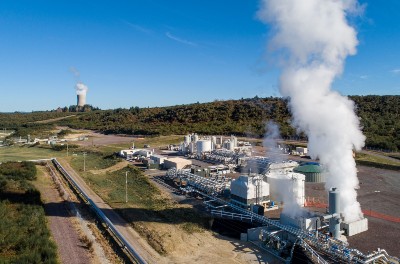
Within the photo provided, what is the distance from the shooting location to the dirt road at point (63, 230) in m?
19.4

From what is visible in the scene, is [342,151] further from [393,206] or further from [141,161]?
[141,161]

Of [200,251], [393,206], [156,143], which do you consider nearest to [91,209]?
[200,251]

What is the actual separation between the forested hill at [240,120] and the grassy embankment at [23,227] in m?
49.1

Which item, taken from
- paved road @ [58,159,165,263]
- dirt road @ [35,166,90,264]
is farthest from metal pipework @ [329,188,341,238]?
dirt road @ [35,166,90,264]

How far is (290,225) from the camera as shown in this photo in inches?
842

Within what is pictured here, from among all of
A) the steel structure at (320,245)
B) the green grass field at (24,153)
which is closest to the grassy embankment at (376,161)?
the steel structure at (320,245)

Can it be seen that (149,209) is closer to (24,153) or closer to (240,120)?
(24,153)

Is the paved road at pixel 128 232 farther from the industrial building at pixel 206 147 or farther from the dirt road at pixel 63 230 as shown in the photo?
the industrial building at pixel 206 147

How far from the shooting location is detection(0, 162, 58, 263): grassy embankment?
60.6ft

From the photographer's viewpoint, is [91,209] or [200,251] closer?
[200,251]

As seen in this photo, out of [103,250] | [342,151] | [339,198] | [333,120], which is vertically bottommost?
[103,250]

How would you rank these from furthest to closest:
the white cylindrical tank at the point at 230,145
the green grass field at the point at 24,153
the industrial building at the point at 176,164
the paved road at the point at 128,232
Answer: the green grass field at the point at 24,153 → the white cylindrical tank at the point at 230,145 → the industrial building at the point at 176,164 → the paved road at the point at 128,232

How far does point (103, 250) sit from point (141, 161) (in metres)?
30.8

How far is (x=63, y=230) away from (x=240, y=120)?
71184 mm
